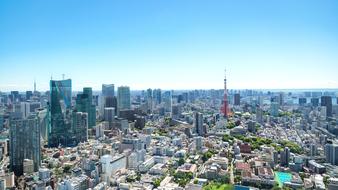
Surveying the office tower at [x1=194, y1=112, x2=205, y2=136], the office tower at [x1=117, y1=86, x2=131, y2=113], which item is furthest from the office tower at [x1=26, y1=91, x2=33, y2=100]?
the office tower at [x1=194, y1=112, x2=205, y2=136]

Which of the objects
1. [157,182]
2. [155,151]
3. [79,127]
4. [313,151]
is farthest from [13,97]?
[313,151]

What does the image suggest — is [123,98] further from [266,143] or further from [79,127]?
[266,143]

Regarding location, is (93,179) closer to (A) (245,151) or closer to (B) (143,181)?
(B) (143,181)

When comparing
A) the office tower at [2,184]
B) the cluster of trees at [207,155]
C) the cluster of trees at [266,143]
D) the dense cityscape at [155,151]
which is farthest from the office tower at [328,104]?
the office tower at [2,184]

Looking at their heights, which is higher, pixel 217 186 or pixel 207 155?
pixel 207 155

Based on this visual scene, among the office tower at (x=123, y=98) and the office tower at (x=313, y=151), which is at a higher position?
the office tower at (x=123, y=98)

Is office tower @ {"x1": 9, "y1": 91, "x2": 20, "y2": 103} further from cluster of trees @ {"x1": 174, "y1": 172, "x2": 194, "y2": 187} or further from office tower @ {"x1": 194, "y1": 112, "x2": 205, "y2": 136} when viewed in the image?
cluster of trees @ {"x1": 174, "y1": 172, "x2": 194, "y2": 187}

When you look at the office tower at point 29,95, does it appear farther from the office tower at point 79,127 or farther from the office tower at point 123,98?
the office tower at point 79,127
